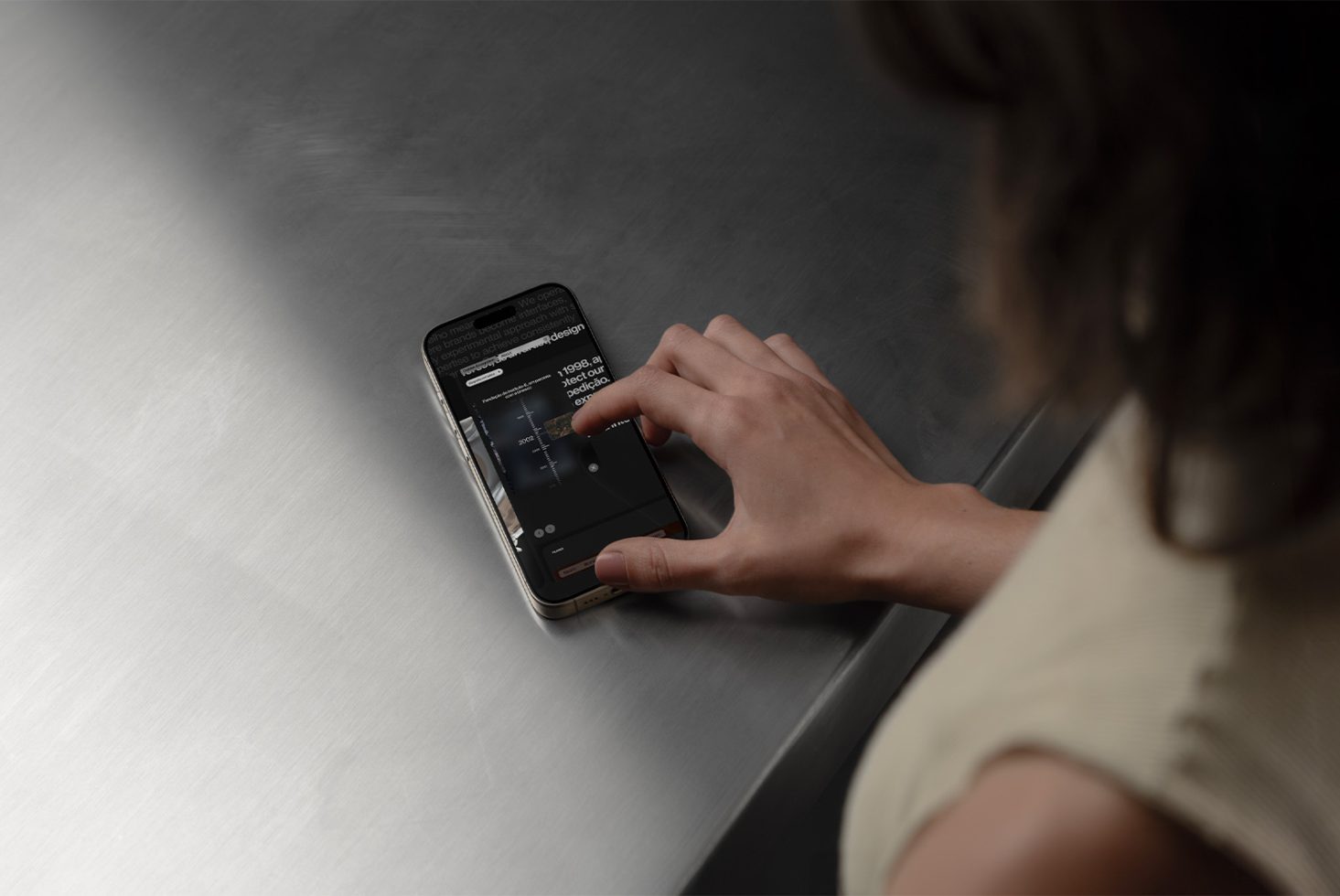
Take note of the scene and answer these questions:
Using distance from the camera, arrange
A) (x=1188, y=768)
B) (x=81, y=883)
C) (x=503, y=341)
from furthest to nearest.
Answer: (x=503, y=341)
(x=81, y=883)
(x=1188, y=768)

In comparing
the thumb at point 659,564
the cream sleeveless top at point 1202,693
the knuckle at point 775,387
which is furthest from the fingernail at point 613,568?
the cream sleeveless top at point 1202,693

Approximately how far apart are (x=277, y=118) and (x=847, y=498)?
15.4 inches

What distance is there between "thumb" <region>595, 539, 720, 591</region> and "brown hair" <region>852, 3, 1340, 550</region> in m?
0.23

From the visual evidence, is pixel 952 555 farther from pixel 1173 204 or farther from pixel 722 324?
pixel 1173 204

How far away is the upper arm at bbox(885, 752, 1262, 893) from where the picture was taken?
0.29 metres

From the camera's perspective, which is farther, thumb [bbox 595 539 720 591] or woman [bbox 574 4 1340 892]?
thumb [bbox 595 539 720 591]

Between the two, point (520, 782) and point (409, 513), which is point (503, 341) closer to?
point (409, 513)

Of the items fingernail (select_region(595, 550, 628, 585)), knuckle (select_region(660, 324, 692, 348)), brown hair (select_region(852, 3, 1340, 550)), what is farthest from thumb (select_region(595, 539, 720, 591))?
brown hair (select_region(852, 3, 1340, 550))

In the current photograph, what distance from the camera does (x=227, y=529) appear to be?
0.54 metres

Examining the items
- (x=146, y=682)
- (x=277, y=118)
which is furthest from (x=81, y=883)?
(x=277, y=118)

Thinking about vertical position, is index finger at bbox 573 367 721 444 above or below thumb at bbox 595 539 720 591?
above

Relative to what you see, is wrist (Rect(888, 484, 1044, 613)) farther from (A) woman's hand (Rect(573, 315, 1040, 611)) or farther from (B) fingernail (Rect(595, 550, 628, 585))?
(B) fingernail (Rect(595, 550, 628, 585))

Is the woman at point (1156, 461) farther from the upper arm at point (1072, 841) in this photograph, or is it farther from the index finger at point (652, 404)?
the index finger at point (652, 404)

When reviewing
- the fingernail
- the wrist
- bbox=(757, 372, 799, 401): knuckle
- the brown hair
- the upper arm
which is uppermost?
the brown hair
